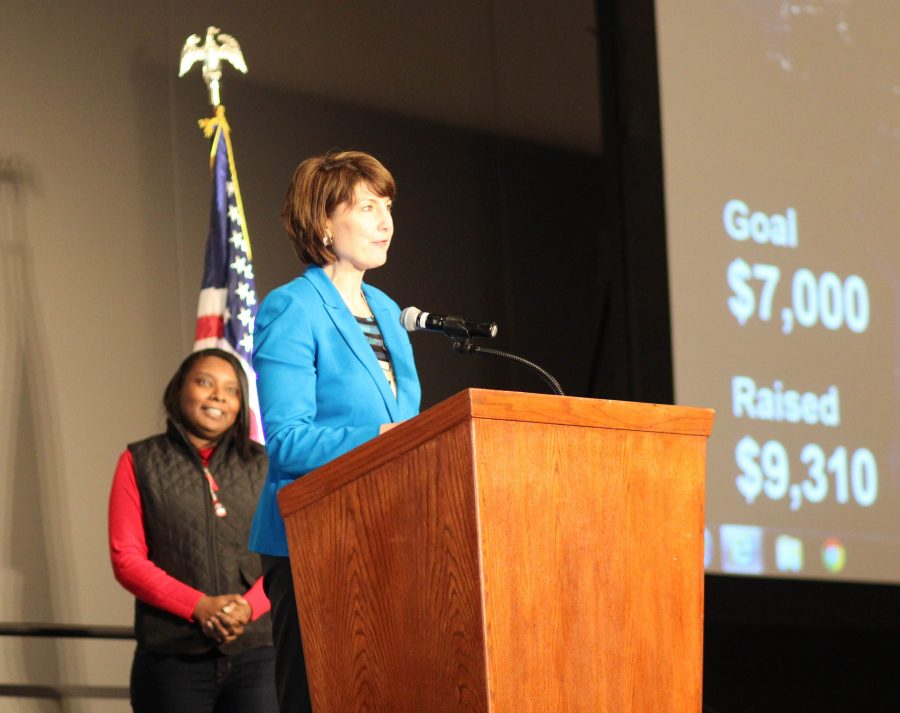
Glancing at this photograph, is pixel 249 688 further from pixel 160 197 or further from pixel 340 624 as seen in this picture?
pixel 160 197

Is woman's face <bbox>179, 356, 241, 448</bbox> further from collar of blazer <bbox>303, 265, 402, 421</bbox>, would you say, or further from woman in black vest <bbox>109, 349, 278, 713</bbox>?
collar of blazer <bbox>303, 265, 402, 421</bbox>

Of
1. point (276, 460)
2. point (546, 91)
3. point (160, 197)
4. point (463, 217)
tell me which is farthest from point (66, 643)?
point (546, 91)

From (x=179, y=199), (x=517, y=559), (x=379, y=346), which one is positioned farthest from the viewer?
(x=179, y=199)

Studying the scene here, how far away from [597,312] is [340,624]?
430cm

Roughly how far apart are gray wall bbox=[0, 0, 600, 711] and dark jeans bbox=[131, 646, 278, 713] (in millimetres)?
1231

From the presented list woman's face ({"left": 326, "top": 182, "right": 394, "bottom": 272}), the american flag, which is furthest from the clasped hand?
woman's face ({"left": 326, "top": 182, "right": 394, "bottom": 272})

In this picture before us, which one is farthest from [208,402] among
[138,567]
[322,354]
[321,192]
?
[322,354]

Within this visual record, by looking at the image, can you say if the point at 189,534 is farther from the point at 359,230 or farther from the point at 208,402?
the point at 359,230

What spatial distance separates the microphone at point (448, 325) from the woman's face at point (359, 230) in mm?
189

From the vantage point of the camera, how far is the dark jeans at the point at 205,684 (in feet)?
11.0

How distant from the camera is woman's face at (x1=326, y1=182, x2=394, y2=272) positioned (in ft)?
7.16

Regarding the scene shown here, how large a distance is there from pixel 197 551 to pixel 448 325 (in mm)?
1857

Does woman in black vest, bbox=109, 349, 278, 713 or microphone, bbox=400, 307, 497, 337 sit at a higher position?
microphone, bbox=400, 307, 497, 337

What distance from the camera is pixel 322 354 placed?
2033 millimetres
